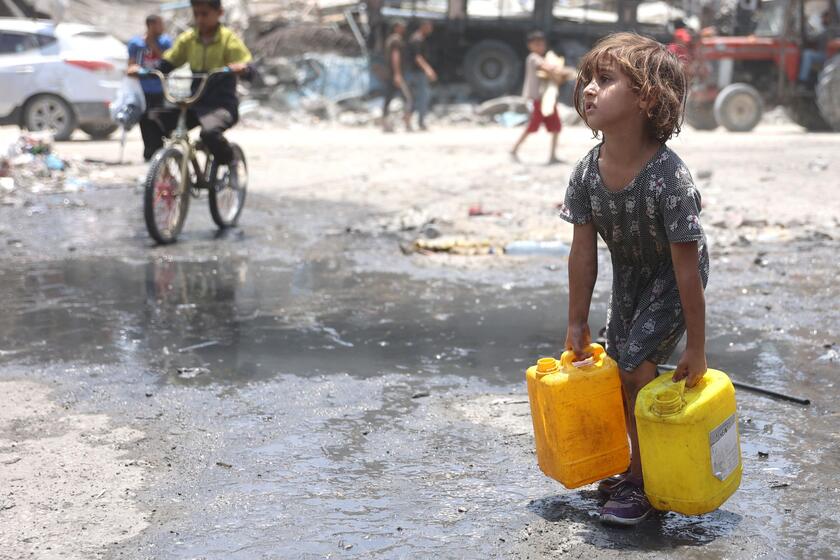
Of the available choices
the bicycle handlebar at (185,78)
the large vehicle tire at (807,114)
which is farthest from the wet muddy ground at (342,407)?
the large vehicle tire at (807,114)

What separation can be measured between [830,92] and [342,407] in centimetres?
1562

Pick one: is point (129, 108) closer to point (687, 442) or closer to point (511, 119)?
point (687, 442)

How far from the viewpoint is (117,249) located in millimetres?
8469

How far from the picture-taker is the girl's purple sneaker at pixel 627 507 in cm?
325

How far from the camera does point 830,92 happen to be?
17.9 meters

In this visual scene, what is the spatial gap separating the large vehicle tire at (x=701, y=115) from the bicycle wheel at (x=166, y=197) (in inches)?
516

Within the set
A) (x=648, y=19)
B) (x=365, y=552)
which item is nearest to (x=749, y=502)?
(x=365, y=552)

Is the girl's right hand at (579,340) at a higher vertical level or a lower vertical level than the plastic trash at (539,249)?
higher

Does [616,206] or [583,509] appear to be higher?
[616,206]

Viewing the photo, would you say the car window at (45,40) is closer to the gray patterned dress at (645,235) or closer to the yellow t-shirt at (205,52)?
the yellow t-shirt at (205,52)

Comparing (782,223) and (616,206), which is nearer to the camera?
(616,206)

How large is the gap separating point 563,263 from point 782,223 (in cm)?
234

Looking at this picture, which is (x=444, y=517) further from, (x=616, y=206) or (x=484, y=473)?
(x=616, y=206)

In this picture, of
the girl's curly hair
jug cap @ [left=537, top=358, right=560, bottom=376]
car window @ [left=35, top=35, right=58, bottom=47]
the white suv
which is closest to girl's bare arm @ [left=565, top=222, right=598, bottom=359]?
jug cap @ [left=537, top=358, right=560, bottom=376]
